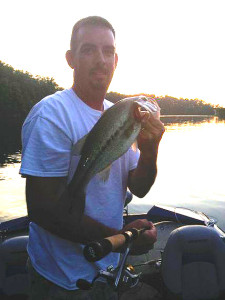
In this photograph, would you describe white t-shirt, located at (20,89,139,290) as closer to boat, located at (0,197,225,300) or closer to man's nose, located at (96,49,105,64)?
man's nose, located at (96,49,105,64)

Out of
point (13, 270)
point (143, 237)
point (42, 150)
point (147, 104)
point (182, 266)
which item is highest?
point (147, 104)

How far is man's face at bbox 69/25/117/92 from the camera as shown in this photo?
287cm

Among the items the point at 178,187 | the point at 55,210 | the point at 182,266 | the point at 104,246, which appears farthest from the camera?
the point at 178,187

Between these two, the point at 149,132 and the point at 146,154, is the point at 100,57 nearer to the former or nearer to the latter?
the point at 149,132

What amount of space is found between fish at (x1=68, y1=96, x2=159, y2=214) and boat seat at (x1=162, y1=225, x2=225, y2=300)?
13.2ft

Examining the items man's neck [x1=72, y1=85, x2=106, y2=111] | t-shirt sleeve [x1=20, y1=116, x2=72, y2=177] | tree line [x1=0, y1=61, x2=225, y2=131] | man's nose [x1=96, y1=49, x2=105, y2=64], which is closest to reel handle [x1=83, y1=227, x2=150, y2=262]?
t-shirt sleeve [x1=20, y1=116, x2=72, y2=177]

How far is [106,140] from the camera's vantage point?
101 inches

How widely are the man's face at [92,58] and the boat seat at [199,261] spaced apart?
13.5ft

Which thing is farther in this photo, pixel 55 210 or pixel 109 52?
pixel 109 52

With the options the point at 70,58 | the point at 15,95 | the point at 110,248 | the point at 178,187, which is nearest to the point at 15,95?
the point at 15,95

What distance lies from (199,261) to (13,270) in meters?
3.37

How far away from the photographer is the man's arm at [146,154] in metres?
2.72

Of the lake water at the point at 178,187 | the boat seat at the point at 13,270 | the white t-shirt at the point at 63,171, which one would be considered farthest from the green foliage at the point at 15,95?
the white t-shirt at the point at 63,171

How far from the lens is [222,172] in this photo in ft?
132
